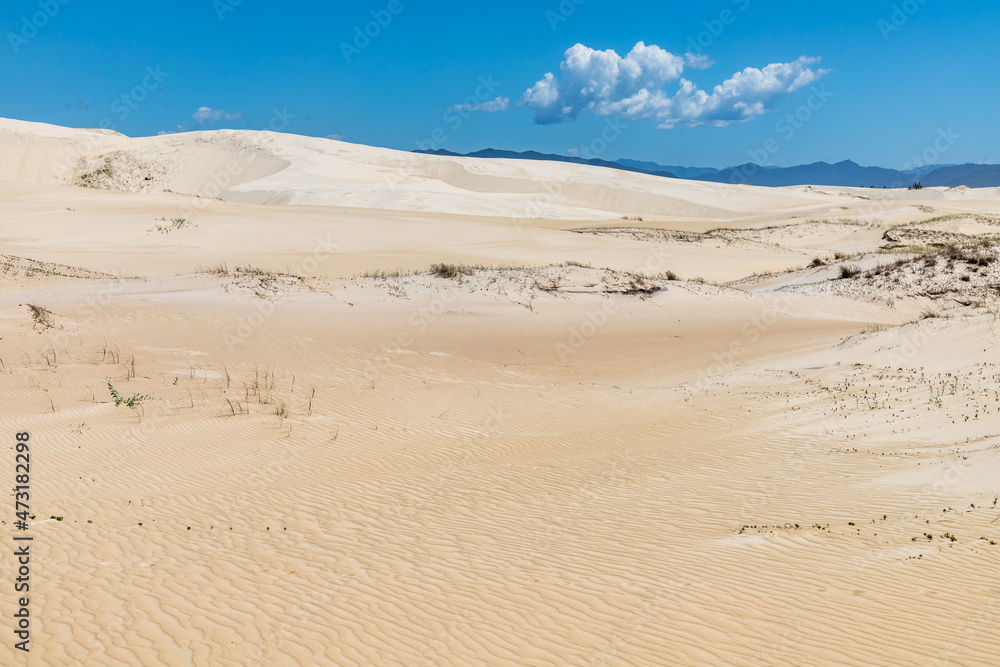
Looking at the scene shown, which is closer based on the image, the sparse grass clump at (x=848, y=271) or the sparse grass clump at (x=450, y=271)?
the sparse grass clump at (x=450, y=271)

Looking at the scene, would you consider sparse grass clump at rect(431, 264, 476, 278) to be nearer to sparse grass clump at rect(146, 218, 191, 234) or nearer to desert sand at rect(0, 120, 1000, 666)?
desert sand at rect(0, 120, 1000, 666)

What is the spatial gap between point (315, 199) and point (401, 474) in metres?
43.6

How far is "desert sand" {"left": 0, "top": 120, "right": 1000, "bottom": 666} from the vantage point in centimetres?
505

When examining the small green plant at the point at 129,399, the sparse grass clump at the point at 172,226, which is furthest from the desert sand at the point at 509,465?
the sparse grass clump at the point at 172,226

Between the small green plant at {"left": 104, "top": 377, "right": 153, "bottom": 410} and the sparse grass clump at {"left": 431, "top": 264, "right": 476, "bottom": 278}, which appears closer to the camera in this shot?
the small green plant at {"left": 104, "top": 377, "right": 153, "bottom": 410}

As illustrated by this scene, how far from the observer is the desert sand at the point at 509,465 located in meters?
5.05

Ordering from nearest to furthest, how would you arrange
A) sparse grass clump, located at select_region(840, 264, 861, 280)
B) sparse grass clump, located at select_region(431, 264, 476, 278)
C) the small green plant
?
1. the small green plant
2. sparse grass clump, located at select_region(431, 264, 476, 278)
3. sparse grass clump, located at select_region(840, 264, 861, 280)

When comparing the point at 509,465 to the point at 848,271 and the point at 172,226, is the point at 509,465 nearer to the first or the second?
the point at 848,271

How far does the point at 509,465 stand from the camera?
9602 mm

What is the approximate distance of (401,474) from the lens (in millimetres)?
9141

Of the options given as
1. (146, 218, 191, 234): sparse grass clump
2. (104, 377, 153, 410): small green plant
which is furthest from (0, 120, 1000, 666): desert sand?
(146, 218, 191, 234): sparse grass clump

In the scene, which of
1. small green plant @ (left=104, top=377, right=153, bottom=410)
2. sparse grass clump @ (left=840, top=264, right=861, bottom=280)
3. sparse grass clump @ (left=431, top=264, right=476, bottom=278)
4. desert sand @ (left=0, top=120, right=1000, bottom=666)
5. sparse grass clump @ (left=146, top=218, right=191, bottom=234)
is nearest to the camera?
desert sand @ (left=0, top=120, right=1000, bottom=666)

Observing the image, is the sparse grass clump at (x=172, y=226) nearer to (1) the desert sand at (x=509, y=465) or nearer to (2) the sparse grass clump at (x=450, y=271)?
(1) the desert sand at (x=509, y=465)

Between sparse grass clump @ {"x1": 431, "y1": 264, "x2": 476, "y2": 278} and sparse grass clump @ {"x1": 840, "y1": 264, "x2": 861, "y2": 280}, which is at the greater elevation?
sparse grass clump @ {"x1": 840, "y1": 264, "x2": 861, "y2": 280}
